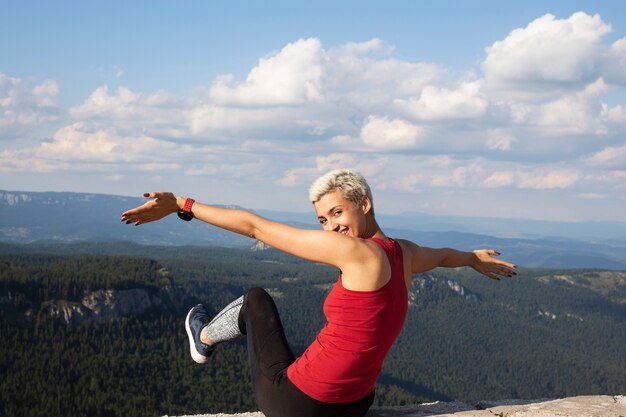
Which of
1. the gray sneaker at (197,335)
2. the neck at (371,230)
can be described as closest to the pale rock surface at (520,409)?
the gray sneaker at (197,335)

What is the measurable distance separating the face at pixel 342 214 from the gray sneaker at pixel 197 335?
161 inches

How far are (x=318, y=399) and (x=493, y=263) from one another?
176 inches

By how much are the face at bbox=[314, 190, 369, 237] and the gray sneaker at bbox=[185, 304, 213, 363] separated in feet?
13.4

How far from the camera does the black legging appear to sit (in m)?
7.67

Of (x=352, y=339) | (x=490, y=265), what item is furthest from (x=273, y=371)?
(x=490, y=265)

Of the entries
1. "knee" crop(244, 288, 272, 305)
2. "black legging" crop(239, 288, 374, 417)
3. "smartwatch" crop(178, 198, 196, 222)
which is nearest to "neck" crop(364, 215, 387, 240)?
"black legging" crop(239, 288, 374, 417)

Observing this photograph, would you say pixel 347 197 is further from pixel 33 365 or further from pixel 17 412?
pixel 33 365

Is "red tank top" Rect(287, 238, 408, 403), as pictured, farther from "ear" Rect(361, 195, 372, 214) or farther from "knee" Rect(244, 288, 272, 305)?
"knee" Rect(244, 288, 272, 305)

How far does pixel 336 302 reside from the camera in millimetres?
6867

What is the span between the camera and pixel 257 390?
8.53 meters

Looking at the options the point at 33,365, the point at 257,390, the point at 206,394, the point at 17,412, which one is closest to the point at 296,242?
the point at 257,390

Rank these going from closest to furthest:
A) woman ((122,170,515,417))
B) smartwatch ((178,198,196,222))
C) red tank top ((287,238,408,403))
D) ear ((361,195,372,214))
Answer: woman ((122,170,515,417))
red tank top ((287,238,408,403))
ear ((361,195,372,214))
smartwatch ((178,198,196,222))

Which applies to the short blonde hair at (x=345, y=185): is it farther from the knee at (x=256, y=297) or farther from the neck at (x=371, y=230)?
the knee at (x=256, y=297)

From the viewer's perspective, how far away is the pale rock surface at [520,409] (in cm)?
982
